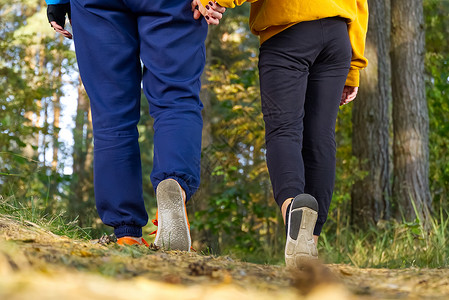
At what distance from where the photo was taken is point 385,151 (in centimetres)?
563

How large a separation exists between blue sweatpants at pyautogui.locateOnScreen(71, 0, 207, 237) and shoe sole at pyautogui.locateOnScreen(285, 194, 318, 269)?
1.60 feet

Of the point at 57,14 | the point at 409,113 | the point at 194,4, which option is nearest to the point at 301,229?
the point at 194,4

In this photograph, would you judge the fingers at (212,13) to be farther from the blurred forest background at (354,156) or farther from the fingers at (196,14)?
the blurred forest background at (354,156)

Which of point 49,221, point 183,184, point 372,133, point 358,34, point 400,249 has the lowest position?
point 400,249

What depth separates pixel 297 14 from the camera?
2.49m

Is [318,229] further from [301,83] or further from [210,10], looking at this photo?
[210,10]

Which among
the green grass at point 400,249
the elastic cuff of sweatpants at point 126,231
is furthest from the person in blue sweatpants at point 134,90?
the green grass at point 400,249

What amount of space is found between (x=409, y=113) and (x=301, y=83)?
365 centimetres

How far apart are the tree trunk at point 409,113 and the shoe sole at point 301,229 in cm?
346

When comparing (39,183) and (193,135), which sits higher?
(193,135)

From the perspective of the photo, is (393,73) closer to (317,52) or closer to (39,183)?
(317,52)

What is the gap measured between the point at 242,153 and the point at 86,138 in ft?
20.2

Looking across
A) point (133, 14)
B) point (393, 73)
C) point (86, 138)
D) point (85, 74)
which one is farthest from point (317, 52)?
point (86, 138)

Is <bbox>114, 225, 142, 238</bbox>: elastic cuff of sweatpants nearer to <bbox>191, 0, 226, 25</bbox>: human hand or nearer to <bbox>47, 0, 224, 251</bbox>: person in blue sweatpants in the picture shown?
<bbox>47, 0, 224, 251</bbox>: person in blue sweatpants
